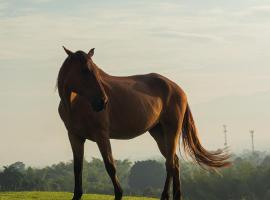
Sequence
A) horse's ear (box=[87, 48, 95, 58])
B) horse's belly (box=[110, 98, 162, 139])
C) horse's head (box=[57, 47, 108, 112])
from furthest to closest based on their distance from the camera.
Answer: horse's belly (box=[110, 98, 162, 139])
horse's ear (box=[87, 48, 95, 58])
horse's head (box=[57, 47, 108, 112])

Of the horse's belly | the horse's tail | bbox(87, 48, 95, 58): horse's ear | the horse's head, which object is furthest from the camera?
the horse's tail

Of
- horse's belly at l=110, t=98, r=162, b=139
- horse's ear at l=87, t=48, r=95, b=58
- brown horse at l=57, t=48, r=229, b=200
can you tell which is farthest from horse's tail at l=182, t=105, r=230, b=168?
horse's ear at l=87, t=48, r=95, b=58

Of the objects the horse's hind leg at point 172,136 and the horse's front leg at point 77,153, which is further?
the horse's hind leg at point 172,136

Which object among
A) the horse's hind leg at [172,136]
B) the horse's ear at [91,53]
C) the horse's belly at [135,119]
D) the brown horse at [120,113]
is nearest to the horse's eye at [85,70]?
the brown horse at [120,113]

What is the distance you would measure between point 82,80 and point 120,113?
1.06 meters

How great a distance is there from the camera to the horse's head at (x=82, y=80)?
845 centimetres

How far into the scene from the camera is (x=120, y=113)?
922 cm

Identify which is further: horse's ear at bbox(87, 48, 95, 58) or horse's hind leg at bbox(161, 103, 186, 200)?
horse's hind leg at bbox(161, 103, 186, 200)

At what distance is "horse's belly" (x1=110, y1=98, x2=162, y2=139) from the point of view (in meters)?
9.17

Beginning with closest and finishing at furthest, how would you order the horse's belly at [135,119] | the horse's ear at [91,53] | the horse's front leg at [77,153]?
1. the horse's ear at [91,53]
2. the horse's front leg at [77,153]
3. the horse's belly at [135,119]

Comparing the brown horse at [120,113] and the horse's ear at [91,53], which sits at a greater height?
the horse's ear at [91,53]

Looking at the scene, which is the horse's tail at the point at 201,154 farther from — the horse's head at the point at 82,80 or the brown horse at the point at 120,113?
the horse's head at the point at 82,80

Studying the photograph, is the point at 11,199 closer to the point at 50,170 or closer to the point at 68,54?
the point at 68,54

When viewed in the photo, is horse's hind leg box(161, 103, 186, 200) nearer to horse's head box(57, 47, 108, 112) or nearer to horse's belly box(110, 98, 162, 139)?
horse's belly box(110, 98, 162, 139)
